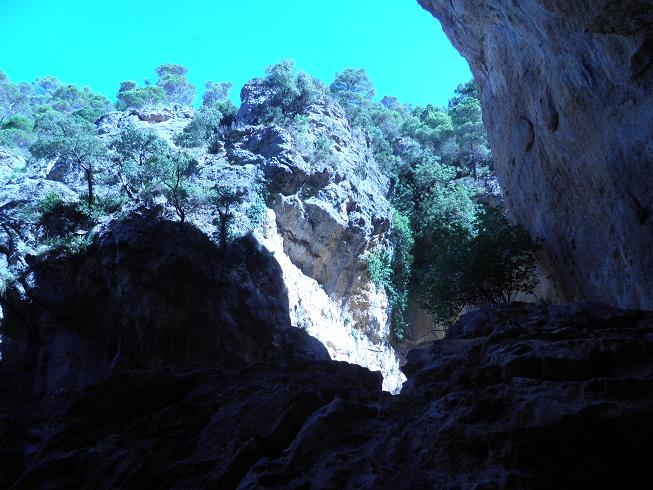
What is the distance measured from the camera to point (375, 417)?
7406mm

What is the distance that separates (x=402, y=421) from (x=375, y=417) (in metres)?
0.54

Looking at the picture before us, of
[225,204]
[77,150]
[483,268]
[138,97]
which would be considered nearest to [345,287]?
[225,204]

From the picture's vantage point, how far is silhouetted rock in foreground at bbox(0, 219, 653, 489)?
5281 mm

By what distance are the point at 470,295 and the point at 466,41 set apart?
10188mm

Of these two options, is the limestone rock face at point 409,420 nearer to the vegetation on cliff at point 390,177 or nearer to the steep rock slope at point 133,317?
the steep rock slope at point 133,317

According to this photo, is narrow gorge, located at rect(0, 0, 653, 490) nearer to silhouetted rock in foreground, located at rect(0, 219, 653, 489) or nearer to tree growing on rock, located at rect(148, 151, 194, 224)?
silhouetted rock in foreground, located at rect(0, 219, 653, 489)

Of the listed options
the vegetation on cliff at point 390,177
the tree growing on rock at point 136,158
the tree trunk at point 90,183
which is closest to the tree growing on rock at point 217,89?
the vegetation on cliff at point 390,177

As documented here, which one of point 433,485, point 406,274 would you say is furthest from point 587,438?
point 406,274

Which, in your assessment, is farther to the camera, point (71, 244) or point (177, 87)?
point (177, 87)

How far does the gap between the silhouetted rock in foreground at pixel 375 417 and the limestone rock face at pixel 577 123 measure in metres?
3.61

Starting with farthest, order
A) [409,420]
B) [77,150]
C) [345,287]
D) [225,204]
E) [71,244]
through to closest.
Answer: [345,287], [77,150], [225,204], [71,244], [409,420]

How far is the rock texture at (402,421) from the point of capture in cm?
525

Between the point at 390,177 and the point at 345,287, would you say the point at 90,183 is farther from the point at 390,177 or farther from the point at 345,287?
the point at 390,177

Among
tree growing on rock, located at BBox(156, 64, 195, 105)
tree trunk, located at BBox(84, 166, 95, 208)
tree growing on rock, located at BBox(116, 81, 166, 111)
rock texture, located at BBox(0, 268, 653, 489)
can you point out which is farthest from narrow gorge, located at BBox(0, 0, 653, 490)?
tree growing on rock, located at BBox(156, 64, 195, 105)
